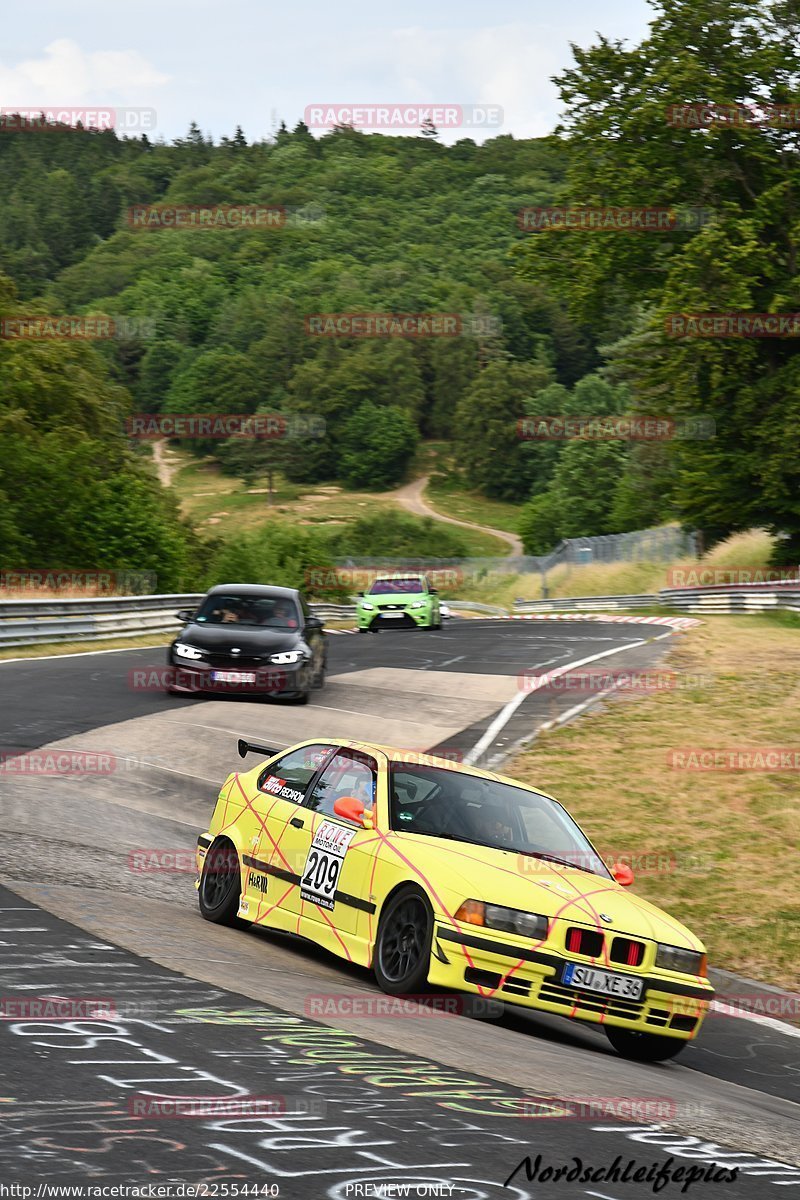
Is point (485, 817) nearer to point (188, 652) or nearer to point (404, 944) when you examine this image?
point (404, 944)

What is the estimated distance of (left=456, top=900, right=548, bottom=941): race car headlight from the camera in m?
→ 7.24

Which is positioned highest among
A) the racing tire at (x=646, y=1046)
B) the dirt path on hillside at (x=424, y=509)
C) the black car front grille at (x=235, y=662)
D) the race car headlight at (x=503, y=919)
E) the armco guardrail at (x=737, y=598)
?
the dirt path on hillside at (x=424, y=509)

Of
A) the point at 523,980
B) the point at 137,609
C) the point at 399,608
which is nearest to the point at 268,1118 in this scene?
the point at 523,980

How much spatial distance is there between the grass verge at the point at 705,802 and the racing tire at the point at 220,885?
127 inches

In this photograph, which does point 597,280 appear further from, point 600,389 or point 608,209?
point 600,389

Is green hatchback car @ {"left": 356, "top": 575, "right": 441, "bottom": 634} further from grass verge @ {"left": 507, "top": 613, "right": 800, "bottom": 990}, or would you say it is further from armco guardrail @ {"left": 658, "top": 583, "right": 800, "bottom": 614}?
grass verge @ {"left": 507, "top": 613, "right": 800, "bottom": 990}

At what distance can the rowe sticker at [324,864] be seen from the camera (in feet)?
26.7

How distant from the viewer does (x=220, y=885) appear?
9.12m

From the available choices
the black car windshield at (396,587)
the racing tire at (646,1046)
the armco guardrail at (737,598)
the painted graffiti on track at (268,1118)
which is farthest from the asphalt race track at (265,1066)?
the armco guardrail at (737,598)

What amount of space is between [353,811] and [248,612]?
12.3 meters

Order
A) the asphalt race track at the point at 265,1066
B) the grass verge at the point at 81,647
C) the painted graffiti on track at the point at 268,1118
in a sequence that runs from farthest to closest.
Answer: the grass verge at the point at 81,647, the asphalt race track at the point at 265,1066, the painted graffiti on track at the point at 268,1118

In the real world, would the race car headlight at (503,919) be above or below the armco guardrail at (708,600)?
below

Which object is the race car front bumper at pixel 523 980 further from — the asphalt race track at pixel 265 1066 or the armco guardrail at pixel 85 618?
the armco guardrail at pixel 85 618

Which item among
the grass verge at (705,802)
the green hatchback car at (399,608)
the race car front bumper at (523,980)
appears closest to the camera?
the race car front bumper at (523,980)
